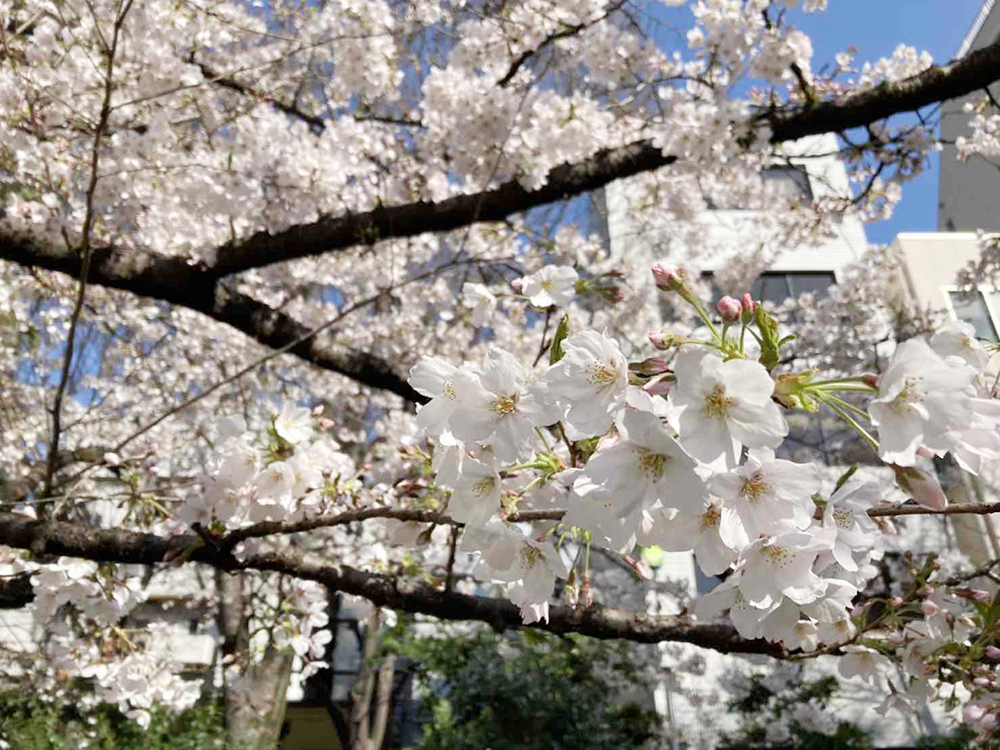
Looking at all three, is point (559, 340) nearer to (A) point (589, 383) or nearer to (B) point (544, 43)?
(A) point (589, 383)

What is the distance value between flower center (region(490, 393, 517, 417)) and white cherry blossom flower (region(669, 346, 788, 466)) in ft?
0.77

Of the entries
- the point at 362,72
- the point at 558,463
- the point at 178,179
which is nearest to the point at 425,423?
the point at 558,463

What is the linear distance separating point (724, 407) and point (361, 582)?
1600 mm

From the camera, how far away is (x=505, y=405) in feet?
3.28

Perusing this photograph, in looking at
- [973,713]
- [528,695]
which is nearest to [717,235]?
[528,695]

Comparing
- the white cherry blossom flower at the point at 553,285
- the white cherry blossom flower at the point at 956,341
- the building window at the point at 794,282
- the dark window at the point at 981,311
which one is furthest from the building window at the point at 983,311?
the white cherry blossom flower at the point at 956,341

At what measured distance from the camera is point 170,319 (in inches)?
272

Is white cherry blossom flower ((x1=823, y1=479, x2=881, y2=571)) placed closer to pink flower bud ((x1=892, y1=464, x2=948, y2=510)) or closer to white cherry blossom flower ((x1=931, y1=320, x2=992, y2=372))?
pink flower bud ((x1=892, y1=464, x2=948, y2=510))

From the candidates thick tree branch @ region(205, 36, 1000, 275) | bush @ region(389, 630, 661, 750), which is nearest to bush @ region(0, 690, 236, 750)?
bush @ region(389, 630, 661, 750)

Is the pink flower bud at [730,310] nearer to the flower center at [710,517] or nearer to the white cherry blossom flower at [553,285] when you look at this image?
the flower center at [710,517]

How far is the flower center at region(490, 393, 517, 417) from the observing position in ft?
3.28

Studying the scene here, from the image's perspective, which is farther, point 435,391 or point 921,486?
point 435,391

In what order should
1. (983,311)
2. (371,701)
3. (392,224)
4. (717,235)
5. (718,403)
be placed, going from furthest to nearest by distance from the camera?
(717,235), (983,311), (371,701), (392,224), (718,403)

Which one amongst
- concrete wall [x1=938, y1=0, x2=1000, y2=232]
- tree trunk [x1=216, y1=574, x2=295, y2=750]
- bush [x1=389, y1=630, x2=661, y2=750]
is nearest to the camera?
tree trunk [x1=216, y1=574, x2=295, y2=750]
